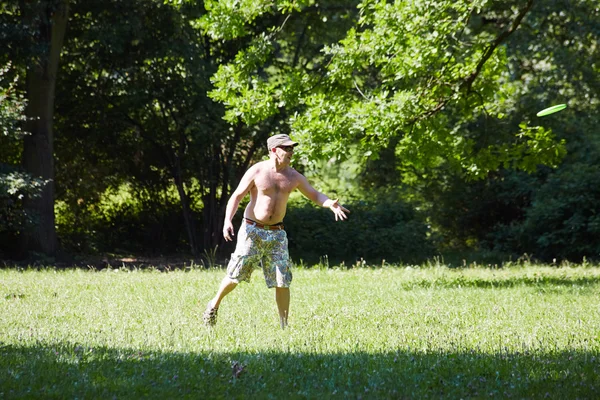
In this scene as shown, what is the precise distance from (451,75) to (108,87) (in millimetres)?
8951

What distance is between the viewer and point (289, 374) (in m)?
6.28

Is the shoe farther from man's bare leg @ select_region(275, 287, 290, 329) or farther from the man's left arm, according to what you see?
the man's left arm

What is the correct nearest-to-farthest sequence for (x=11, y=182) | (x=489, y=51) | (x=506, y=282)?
1. (x=489, y=51)
2. (x=506, y=282)
3. (x=11, y=182)

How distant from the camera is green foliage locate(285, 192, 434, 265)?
19.6m

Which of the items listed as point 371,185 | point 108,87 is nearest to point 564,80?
point 371,185

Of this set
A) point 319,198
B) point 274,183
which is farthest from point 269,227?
point 319,198

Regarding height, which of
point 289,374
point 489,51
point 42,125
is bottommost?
point 289,374

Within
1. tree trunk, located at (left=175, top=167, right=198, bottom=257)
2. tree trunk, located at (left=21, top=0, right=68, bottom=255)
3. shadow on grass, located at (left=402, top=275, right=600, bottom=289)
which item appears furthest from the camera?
tree trunk, located at (left=175, top=167, right=198, bottom=257)

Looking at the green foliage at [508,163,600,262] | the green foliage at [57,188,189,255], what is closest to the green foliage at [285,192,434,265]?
the green foliage at [508,163,600,262]

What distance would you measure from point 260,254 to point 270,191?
65 centimetres

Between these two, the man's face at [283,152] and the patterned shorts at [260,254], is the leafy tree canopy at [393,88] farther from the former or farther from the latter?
the patterned shorts at [260,254]

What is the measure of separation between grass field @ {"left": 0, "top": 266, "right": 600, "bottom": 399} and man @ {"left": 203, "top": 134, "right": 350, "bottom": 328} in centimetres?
47

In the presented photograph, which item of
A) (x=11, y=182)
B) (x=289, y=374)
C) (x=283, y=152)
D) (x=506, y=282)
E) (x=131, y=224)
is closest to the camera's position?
(x=289, y=374)

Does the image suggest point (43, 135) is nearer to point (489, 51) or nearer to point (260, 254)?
point (489, 51)
